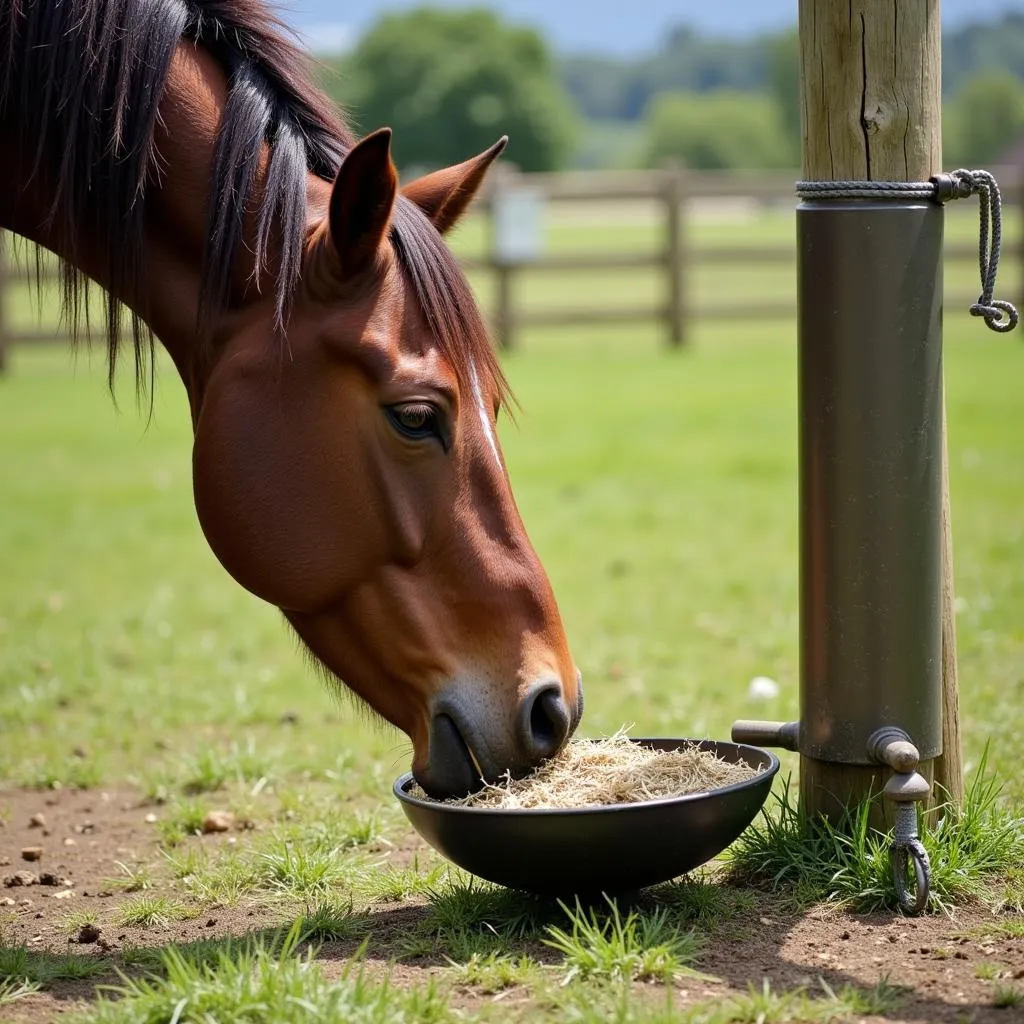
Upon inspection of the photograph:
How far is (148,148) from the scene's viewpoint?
8.96 feet

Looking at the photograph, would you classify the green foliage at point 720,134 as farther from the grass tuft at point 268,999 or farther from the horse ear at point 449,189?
the grass tuft at point 268,999

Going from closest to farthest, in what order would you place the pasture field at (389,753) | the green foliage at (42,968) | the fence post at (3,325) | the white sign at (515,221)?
the pasture field at (389,753) → the green foliage at (42,968) → the fence post at (3,325) → the white sign at (515,221)

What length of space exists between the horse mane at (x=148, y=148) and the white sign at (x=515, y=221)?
1570 centimetres

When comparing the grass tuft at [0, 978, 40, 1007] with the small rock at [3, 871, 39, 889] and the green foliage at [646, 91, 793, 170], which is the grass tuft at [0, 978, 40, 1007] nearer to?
the small rock at [3, 871, 39, 889]

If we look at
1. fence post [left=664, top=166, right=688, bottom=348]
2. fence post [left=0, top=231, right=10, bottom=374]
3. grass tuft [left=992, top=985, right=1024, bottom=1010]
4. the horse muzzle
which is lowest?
grass tuft [left=992, top=985, right=1024, bottom=1010]

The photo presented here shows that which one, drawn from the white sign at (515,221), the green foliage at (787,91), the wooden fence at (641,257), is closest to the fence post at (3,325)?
the wooden fence at (641,257)

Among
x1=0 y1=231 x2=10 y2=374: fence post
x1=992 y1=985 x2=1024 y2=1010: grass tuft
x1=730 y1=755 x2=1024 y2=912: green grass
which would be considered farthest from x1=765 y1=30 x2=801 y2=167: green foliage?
x1=992 y1=985 x2=1024 y2=1010: grass tuft

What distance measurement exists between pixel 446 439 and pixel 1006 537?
222 inches

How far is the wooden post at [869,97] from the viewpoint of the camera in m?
2.97

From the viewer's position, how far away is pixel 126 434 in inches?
521

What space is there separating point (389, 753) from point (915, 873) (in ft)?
7.40

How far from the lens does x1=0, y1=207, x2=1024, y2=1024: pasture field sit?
7.99ft

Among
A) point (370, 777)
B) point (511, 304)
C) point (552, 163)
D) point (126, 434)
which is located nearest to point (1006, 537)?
point (370, 777)

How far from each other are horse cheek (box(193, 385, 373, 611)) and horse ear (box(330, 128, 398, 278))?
0.35m
